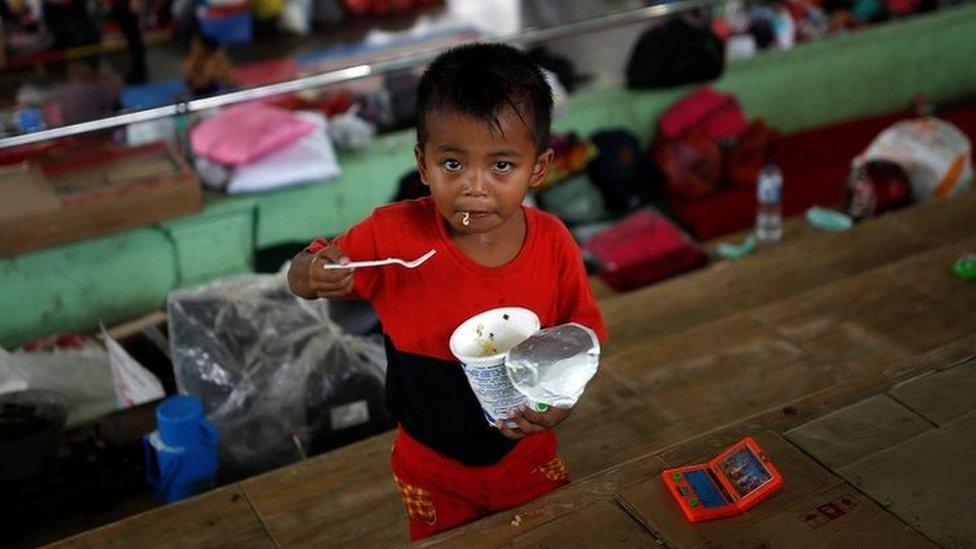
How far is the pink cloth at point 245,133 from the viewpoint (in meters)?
4.64

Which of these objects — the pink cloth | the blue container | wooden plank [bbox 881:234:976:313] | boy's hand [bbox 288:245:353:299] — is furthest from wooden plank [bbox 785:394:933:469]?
the pink cloth

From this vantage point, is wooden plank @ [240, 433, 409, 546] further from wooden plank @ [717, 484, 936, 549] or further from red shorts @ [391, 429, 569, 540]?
wooden plank @ [717, 484, 936, 549]

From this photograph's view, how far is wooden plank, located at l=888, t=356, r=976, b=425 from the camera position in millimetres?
2402

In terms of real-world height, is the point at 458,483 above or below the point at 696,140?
above

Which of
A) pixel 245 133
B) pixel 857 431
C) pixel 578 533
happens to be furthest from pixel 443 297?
pixel 245 133

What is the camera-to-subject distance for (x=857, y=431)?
7.70 ft

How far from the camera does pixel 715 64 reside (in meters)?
5.81

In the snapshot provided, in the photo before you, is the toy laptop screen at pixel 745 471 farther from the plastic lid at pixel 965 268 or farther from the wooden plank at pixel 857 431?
the plastic lid at pixel 965 268

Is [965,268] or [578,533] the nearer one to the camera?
[578,533]

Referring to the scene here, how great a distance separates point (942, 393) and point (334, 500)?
1.63 metres

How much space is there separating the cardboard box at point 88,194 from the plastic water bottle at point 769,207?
270 cm

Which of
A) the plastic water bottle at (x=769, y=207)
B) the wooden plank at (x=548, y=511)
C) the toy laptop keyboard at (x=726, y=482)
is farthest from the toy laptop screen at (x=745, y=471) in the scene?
the plastic water bottle at (x=769, y=207)

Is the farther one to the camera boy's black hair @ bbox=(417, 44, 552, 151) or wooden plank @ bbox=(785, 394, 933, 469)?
wooden plank @ bbox=(785, 394, 933, 469)

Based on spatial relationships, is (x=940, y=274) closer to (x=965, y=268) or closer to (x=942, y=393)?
(x=965, y=268)
